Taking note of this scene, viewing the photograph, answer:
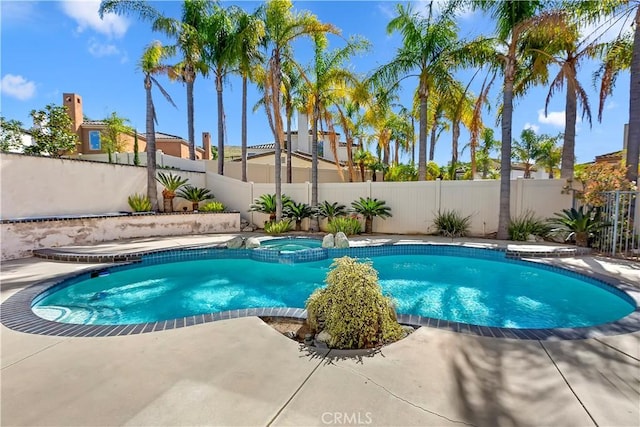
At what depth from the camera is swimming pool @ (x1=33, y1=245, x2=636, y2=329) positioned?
185 inches

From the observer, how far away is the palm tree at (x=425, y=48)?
33.0ft

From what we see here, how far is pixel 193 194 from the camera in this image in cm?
1327

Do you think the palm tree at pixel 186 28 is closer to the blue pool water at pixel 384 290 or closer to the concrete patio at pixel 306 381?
the blue pool water at pixel 384 290

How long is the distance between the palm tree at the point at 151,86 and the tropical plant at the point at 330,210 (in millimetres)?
6805

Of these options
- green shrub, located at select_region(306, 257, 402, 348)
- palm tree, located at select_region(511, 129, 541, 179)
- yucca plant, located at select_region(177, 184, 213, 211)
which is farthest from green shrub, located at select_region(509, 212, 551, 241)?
palm tree, located at select_region(511, 129, 541, 179)

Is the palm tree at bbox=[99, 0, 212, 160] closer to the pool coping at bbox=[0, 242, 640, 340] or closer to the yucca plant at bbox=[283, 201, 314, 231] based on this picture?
the yucca plant at bbox=[283, 201, 314, 231]

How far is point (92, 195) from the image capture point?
10406 millimetres

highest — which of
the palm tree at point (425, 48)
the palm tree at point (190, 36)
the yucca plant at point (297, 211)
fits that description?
the palm tree at point (190, 36)

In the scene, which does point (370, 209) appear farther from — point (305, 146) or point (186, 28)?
point (305, 146)

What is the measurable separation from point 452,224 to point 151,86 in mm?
12683

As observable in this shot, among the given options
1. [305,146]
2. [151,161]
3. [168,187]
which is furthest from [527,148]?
[151,161]

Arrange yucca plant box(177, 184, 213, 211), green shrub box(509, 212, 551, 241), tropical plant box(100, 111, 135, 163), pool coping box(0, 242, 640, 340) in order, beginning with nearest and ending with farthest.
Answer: pool coping box(0, 242, 640, 340), green shrub box(509, 212, 551, 241), yucca plant box(177, 184, 213, 211), tropical plant box(100, 111, 135, 163)

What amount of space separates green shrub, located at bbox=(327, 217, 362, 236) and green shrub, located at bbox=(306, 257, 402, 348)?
7.83 metres

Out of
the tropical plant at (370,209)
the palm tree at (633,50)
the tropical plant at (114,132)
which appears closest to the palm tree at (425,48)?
the palm tree at (633,50)
